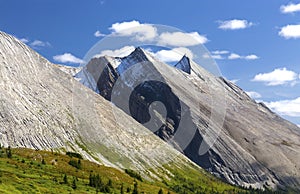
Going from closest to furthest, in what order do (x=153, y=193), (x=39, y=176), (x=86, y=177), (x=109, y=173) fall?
(x=39, y=176) < (x=86, y=177) < (x=153, y=193) < (x=109, y=173)

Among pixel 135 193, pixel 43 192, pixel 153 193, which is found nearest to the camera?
pixel 43 192

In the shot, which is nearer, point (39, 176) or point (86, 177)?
point (39, 176)

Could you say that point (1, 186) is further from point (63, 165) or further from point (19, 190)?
point (63, 165)

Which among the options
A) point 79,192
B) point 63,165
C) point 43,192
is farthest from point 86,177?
point 43,192

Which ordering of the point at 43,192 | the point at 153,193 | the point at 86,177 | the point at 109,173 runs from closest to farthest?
1. the point at 43,192
2. the point at 86,177
3. the point at 153,193
4. the point at 109,173

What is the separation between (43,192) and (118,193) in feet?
99.9

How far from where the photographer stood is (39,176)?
106750 millimetres

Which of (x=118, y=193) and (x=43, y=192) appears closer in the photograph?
(x=43, y=192)

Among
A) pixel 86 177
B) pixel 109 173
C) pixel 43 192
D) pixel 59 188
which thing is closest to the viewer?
pixel 43 192

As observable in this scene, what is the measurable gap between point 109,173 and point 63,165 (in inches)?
736

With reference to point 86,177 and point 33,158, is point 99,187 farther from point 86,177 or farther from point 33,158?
point 33,158

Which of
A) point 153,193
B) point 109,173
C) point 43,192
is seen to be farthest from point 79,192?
point 109,173

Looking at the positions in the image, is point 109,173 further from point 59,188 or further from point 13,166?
point 59,188

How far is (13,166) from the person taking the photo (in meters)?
113
